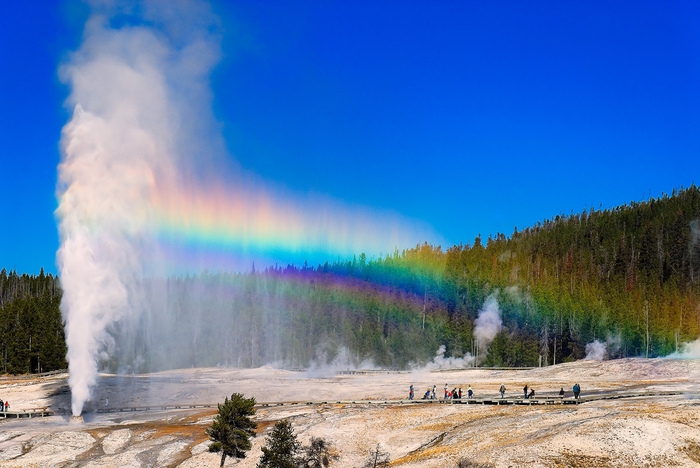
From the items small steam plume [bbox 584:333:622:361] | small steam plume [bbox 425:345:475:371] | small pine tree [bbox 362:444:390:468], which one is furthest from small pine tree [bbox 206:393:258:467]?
small steam plume [bbox 425:345:475:371]

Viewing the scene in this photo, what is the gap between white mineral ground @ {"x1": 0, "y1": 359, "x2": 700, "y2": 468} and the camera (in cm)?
3719

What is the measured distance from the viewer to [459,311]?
500 ft

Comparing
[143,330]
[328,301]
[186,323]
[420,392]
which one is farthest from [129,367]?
[420,392]

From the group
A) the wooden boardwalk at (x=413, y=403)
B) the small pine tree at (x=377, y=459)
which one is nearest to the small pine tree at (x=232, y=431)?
the small pine tree at (x=377, y=459)

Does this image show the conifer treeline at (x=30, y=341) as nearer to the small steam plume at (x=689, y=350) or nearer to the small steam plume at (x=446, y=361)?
the small steam plume at (x=446, y=361)

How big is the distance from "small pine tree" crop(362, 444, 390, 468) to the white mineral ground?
0.49 meters

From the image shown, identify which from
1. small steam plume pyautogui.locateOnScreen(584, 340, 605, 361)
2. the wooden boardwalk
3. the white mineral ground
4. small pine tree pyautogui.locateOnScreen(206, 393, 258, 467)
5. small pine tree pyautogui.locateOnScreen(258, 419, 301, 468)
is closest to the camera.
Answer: the white mineral ground

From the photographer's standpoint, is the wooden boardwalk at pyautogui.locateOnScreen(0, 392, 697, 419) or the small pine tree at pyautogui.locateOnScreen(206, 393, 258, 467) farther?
the wooden boardwalk at pyautogui.locateOnScreen(0, 392, 697, 419)

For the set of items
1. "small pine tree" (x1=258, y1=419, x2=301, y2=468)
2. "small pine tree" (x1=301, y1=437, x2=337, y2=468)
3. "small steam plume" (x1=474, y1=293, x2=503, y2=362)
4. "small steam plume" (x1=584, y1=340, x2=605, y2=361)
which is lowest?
"small pine tree" (x1=301, y1=437, x2=337, y2=468)

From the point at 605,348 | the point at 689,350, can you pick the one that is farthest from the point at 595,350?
the point at 689,350

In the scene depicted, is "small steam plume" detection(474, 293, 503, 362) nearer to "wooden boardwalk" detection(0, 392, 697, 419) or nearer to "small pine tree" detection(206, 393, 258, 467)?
"wooden boardwalk" detection(0, 392, 697, 419)

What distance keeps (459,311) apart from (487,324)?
8.27m

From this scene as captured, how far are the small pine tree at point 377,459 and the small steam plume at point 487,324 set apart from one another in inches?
3850

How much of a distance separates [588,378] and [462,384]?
1567 centimetres
